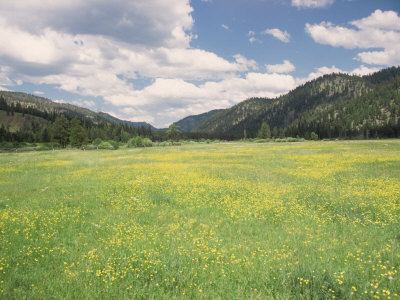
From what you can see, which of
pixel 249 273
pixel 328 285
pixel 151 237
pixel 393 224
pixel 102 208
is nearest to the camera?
pixel 328 285

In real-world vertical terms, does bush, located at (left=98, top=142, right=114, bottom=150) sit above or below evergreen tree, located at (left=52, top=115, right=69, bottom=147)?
below

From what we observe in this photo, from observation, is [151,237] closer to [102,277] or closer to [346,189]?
Result: [102,277]

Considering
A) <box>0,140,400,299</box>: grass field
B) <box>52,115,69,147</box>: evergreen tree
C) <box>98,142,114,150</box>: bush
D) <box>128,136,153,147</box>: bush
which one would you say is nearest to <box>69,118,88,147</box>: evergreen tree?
<box>52,115,69,147</box>: evergreen tree

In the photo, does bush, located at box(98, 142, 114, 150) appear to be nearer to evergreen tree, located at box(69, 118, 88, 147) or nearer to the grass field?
evergreen tree, located at box(69, 118, 88, 147)

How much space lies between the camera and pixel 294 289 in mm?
4832

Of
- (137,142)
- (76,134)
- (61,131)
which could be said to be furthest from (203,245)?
(137,142)

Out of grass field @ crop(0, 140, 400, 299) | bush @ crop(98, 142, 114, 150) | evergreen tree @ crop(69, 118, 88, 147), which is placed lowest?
grass field @ crop(0, 140, 400, 299)

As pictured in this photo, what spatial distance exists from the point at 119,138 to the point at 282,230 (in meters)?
183

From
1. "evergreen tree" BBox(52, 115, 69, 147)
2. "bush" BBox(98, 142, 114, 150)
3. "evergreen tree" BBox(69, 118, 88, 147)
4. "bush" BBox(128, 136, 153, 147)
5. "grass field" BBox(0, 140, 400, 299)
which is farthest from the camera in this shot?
"bush" BBox(128, 136, 153, 147)

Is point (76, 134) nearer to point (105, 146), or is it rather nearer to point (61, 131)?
point (61, 131)

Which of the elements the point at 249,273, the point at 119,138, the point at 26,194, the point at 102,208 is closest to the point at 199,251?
the point at 249,273

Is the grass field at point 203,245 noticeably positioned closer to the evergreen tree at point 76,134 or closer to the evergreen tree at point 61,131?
the evergreen tree at point 76,134

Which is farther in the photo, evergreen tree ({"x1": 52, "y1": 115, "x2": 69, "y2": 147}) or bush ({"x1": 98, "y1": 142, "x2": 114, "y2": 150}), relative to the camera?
bush ({"x1": 98, "y1": 142, "x2": 114, "y2": 150})

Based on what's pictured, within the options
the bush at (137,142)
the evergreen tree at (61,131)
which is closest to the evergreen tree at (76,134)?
the evergreen tree at (61,131)
